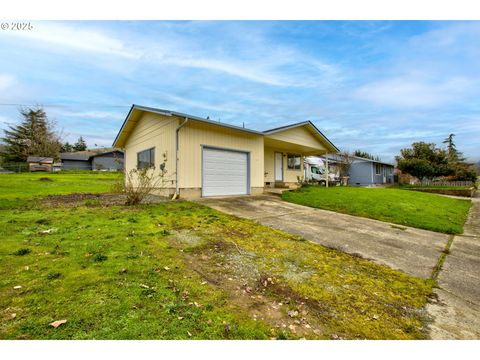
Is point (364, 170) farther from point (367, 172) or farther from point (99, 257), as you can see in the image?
point (99, 257)

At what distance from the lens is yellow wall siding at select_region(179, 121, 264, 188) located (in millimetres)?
9523

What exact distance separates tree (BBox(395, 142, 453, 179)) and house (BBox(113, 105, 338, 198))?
647 inches

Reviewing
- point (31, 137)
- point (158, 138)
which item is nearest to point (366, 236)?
point (158, 138)

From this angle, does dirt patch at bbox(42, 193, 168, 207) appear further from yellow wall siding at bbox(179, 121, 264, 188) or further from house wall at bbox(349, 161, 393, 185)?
house wall at bbox(349, 161, 393, 185)

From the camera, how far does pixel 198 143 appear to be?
994 centimetres

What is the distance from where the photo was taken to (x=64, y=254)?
3.31 metres

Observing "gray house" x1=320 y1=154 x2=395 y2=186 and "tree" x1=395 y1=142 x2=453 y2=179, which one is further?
"gray house" x1=320 y1=154 x2=395 y2=186

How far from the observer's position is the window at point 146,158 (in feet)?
38.0

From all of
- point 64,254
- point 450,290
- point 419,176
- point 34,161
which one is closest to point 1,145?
point 34,161

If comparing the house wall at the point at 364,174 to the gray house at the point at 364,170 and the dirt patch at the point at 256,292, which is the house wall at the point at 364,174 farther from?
the dirt patch at the point at 256,292

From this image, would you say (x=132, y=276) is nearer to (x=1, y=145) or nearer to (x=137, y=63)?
(x=137, y=63)

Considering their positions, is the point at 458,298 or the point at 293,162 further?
the point at 293,162

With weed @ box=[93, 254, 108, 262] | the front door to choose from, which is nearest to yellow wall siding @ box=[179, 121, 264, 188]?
the front door

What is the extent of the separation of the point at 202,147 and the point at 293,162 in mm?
9385
